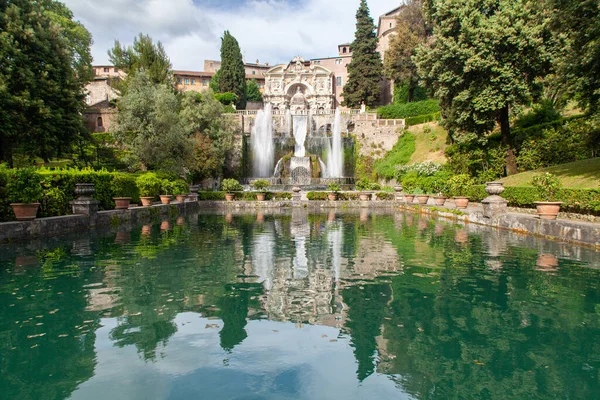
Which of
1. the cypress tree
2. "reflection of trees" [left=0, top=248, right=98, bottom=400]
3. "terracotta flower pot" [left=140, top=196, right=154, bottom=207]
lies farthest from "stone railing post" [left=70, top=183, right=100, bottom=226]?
the cypress tree

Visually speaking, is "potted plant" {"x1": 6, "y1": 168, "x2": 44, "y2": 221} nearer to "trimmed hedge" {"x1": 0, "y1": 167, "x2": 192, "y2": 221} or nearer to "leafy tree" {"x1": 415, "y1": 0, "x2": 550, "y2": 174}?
"trimmed hedge" {"x1": 0, "y1": 167, "x2": 192, "y2": 221}

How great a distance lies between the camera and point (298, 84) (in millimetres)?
63750

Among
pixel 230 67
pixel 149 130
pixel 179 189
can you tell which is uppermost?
pixel 230 67

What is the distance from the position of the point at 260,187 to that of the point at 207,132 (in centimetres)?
1022

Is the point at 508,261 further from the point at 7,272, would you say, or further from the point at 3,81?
the point at 3,81

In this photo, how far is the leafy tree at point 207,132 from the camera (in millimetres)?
33344

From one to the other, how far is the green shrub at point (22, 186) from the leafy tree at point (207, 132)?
846 inches

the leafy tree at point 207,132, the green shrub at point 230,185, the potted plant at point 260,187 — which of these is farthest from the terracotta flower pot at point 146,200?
the leafy tree at point 207,132

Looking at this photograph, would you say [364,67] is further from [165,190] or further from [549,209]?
[549,209]

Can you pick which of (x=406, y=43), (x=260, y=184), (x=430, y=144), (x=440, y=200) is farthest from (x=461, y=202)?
(x=406, y=43)

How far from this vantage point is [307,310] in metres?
4.95

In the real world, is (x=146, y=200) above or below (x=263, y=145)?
below

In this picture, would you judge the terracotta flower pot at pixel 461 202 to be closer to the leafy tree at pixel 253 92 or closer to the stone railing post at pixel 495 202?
the stone railing post at pixel 495 202

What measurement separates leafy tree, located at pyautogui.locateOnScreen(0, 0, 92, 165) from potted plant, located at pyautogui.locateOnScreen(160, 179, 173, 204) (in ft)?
20.3
